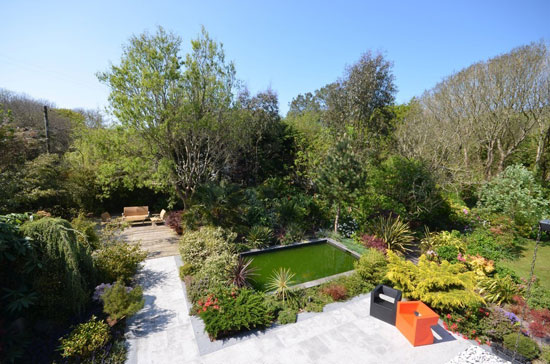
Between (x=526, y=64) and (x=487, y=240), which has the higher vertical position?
(x=526, y=64)

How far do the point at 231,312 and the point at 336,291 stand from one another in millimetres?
2865

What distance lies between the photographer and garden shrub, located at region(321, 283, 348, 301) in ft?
21.2

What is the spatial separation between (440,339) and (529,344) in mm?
1432

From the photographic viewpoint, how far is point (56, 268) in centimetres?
492

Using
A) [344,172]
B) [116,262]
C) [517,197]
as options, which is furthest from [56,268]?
[517,197]

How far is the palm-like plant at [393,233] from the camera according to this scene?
951 centimetres

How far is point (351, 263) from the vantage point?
8.87 metres

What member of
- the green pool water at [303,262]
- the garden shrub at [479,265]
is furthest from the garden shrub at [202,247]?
the garden shrub at [479,265]

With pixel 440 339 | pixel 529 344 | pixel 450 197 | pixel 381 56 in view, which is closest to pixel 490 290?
pixel 529 344

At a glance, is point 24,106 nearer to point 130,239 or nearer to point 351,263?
point 130,239

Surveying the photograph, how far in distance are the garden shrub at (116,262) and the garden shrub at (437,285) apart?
706 cm

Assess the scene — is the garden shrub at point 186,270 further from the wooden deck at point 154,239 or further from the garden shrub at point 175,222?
the garden shrub at point 175,222

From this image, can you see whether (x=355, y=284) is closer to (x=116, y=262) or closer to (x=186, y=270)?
(x=186, y=270)

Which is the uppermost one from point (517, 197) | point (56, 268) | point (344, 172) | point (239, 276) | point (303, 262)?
point (344, 172)
